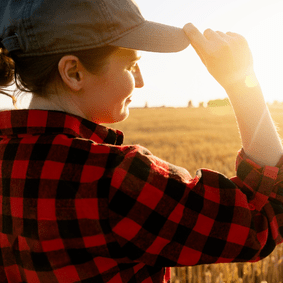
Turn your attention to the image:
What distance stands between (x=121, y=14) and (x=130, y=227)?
1.88ft

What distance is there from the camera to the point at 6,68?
0.96 metres

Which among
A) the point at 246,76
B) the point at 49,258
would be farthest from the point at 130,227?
the point at 246,76

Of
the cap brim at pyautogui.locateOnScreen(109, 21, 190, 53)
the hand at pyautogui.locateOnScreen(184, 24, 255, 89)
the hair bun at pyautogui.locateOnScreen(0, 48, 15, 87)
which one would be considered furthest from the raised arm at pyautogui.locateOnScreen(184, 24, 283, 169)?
the hair bun at pyautogui.locateOnScreen(0, 48, 15, 87)

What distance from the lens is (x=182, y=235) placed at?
2.26ft

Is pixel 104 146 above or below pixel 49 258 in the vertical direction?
above

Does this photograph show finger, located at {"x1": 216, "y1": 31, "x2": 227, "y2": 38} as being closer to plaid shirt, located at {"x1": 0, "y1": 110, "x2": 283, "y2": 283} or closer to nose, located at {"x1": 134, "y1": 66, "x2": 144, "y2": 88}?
nose, located at {"x1": 134, "y1": 66, "x2": 144, "y2": 88}

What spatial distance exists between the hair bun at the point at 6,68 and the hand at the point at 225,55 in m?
0.57

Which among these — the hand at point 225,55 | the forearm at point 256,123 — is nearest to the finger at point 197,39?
the hand at point 225,55

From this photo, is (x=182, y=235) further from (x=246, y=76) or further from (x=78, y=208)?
(x=246, y=76)

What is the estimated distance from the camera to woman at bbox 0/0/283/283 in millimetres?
676

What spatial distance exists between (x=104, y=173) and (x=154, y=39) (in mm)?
467

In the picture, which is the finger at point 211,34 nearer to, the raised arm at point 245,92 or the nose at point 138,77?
the raised arm at point 245,92

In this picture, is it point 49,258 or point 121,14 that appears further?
point 121,14

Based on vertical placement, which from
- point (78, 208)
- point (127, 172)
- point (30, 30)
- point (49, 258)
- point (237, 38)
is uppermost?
point (237, 38)
